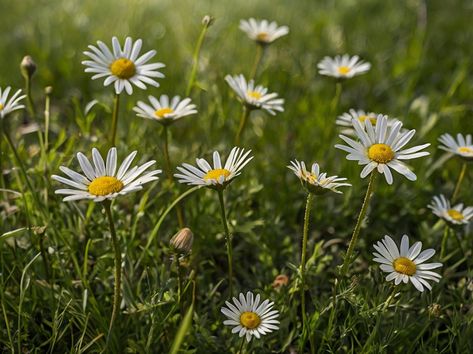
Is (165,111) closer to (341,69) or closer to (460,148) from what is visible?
(341,69)

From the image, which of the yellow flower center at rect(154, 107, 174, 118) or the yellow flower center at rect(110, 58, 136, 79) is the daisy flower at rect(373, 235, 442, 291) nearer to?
the yellow flower center at rect(154, 107, 174, 118)

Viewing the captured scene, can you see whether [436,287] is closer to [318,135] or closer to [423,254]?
[423,254]

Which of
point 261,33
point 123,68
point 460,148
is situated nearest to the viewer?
point 123,68

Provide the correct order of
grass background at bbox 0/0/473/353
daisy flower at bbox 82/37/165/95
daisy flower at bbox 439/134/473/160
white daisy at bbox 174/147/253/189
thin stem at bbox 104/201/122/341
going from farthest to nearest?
daisy flower at bbox 439/134/473/160, daisy flower at bbox 82/37/165/95, grass background at bbox 0/0/473/353, white daisy at bbox 174/147/253/189, thin stem at bbox 104/201/122/341

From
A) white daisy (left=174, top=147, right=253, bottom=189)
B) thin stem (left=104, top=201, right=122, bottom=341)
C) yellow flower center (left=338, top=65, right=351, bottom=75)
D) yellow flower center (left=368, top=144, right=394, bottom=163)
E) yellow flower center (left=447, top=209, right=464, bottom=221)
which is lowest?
thin stem (left=104, top=201, right=122, bottom=341)

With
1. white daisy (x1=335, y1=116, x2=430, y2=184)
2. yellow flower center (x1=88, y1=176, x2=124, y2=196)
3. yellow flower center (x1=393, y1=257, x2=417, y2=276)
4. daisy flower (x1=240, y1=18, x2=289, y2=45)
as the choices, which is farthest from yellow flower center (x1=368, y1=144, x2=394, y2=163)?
daisy flower (x1=240, y1=18, x2=289, y2=45)

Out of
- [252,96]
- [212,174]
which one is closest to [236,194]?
[252,96]

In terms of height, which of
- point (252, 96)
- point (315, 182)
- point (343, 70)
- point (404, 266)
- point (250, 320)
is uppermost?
point (343, 70)

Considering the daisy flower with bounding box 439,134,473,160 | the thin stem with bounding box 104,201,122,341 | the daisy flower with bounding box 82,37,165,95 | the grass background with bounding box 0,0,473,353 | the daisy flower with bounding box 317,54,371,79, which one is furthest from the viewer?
the daisy flower with bounding box 317,54,371,79
